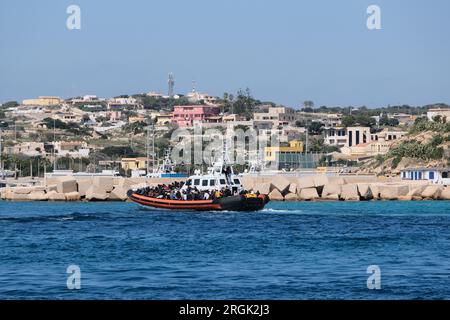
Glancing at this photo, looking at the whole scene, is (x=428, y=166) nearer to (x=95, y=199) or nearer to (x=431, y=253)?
(x=95, y=199)

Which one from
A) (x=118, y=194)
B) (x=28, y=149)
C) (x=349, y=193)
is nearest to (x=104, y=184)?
(x=118, y=194)

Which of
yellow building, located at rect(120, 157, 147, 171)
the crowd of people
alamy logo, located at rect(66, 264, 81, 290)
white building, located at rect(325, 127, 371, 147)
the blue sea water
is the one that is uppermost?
white building, located at rect(325, 127, 371, 147)

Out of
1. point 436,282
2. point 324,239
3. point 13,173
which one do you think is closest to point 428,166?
point 13,173

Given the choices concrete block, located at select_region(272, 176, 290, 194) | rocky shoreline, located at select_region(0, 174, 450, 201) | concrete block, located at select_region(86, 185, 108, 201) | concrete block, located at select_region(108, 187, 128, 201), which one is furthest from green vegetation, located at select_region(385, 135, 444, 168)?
concrete block, located at select_region(86, 185, 108, 201)

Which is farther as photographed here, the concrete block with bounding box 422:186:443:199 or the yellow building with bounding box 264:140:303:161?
the yellow building with bounding box 264:140:303:161

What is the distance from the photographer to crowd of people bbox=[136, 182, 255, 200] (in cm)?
5469

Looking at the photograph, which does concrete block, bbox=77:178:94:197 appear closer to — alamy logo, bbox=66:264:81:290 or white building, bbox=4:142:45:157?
alamy logo, bbox=66:264:81:290

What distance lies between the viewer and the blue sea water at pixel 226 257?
2248 cm

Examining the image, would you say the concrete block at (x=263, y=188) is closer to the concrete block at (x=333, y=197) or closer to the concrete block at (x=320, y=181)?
the concrete block at (x=320, y=181)

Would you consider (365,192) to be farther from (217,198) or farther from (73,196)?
(217,198)

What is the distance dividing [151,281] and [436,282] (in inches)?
253

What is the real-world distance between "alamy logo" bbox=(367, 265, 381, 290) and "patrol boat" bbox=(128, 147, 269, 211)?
27.7 m

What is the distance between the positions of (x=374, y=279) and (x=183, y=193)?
110ft

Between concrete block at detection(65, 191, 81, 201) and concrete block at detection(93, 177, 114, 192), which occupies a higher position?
concrete block at detection(93, 177, 114, 192)
